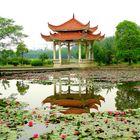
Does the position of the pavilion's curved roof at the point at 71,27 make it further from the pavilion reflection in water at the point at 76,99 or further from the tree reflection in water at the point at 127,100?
the tree reflection in water at the point at 127,100

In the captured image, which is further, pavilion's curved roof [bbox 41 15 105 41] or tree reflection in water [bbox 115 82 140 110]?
pavilion's curved roof [bbox 41 15 105 41]

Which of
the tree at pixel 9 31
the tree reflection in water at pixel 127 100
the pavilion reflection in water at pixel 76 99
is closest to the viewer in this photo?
the pavilion reflection in water at pixel 76 99

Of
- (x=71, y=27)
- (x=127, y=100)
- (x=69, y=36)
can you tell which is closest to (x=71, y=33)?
(x=71, y=27)

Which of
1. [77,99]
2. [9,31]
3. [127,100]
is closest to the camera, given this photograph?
[127,100]

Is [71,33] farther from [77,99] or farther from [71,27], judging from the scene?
[77,99]

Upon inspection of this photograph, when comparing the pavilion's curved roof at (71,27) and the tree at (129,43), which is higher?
the pavilion's curved roof at (71,27)

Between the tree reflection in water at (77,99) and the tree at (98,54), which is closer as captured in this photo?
the tree reflection in water at (77,99)

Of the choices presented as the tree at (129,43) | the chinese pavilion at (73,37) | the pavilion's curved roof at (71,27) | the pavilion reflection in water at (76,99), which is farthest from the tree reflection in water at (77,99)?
the pavilion's curved roof at (71,27)

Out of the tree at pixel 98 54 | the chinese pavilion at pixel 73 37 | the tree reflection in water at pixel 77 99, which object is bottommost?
the tree reflection in water at pixel 77 99

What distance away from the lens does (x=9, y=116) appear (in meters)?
9.47

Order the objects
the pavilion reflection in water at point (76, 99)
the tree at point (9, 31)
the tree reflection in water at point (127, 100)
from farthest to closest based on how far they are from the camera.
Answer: the tree at point (9, 31) < the tree reflection in water at point (127, 100) < the pavilion reflection in water at point (76, 99)

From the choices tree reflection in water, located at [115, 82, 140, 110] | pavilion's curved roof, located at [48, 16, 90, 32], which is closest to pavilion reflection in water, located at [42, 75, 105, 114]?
tree reflection in water, located at [115, 82, 140, 110]

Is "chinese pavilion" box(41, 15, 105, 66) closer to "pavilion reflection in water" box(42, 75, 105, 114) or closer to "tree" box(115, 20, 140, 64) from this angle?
"tree" box(115, 20, 140, 64)

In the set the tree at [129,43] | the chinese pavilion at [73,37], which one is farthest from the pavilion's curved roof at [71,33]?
the tree at [129,43]
